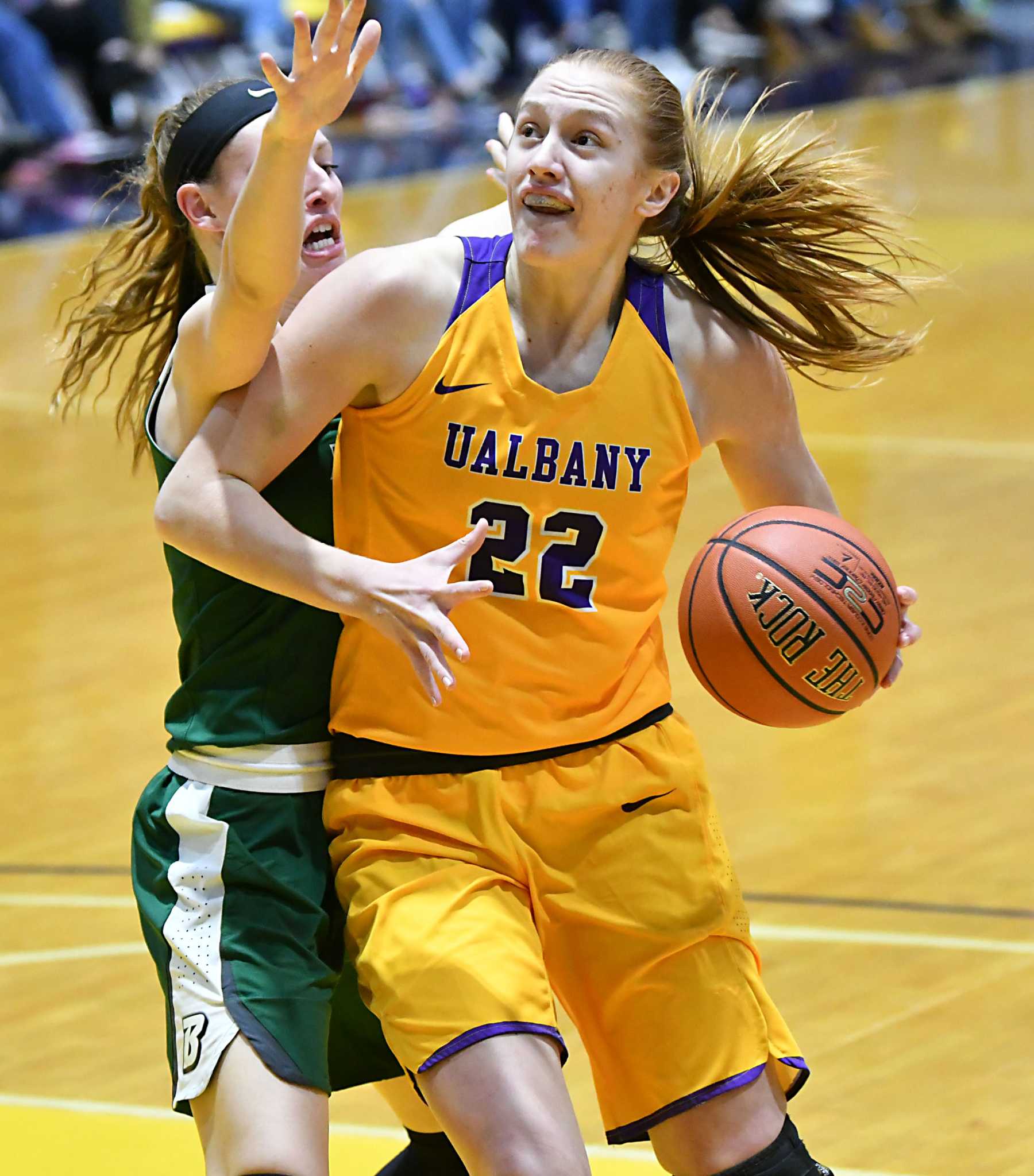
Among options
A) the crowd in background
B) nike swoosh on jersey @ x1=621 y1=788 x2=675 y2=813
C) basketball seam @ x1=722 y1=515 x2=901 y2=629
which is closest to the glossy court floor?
nike swoosh on jersey @ x1=621 y1=788 x2=675 y2=813

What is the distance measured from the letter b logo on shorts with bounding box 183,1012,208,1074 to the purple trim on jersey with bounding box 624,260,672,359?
114 centimetres

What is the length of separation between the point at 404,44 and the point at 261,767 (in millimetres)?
16744

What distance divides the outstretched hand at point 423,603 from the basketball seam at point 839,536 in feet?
1.93

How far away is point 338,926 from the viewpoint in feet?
10.0

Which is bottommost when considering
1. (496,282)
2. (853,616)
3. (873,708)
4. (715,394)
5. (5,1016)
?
(873,708)

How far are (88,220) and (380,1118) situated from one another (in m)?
10.6

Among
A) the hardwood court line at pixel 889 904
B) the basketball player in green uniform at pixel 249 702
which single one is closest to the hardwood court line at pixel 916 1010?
the hardwood court line at pixel 889 904

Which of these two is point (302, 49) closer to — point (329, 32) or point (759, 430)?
point (329, 32)

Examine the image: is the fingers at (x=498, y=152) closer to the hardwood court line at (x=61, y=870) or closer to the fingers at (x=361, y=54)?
the fingers at (x=361, y=54)

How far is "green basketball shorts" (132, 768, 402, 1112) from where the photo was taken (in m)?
2.87

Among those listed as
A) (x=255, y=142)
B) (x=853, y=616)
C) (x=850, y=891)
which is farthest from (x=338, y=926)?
(x=850, y=891)

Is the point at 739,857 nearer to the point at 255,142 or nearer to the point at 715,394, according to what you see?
the point at 715,394

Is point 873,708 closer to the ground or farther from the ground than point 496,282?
closer to the ground

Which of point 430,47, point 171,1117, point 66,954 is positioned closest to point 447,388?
point 171,1117
